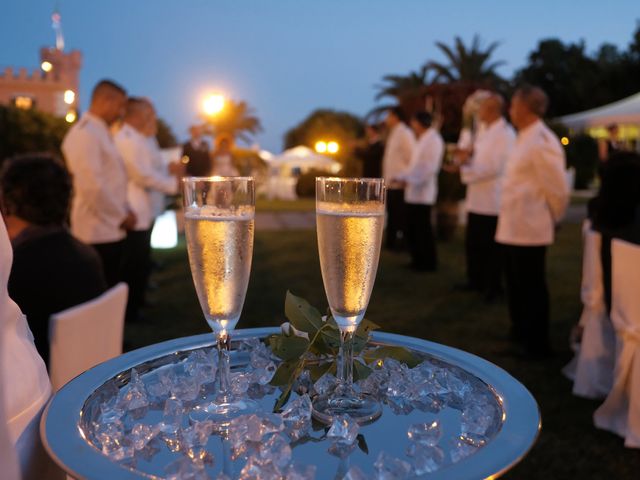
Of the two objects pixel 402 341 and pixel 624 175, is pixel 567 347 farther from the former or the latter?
pixel 402 341

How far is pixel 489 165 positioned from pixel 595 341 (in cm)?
292

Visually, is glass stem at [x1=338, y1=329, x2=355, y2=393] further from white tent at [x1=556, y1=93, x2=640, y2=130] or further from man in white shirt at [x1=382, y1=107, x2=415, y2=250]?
white tent at [x1=556, y1=93, x2=640, y2=130]

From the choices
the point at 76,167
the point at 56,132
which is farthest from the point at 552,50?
the point at 76,167

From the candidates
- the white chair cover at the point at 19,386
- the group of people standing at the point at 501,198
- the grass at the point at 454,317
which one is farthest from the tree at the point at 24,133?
the white chair cover at the point at 19,386

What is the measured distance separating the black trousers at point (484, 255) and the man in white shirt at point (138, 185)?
131 inches

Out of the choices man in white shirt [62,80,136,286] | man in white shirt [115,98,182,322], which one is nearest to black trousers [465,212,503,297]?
man in white shirt [115,98,182,322]

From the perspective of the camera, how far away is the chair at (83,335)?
78.9 inches

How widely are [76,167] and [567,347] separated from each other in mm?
4139

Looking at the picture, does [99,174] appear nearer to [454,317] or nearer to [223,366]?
[454,317]

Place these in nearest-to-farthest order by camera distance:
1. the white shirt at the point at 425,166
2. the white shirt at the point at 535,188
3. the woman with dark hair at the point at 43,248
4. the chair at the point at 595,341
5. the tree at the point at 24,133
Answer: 1. the woman with dark hair at the point at 43,248
2. the chair at the point at 595,341
3. the white shirt at the point at 535,188
4. the white shirt at the point at 425,166
5. the tree at the point at 24,133

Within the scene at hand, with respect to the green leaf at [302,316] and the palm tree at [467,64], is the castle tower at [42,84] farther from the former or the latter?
the green leaf at [302,316]

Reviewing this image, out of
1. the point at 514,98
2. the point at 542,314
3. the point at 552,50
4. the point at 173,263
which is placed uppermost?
the point at 552,50

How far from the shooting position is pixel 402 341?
1543 millimetres

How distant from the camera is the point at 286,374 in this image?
115 centimetres
